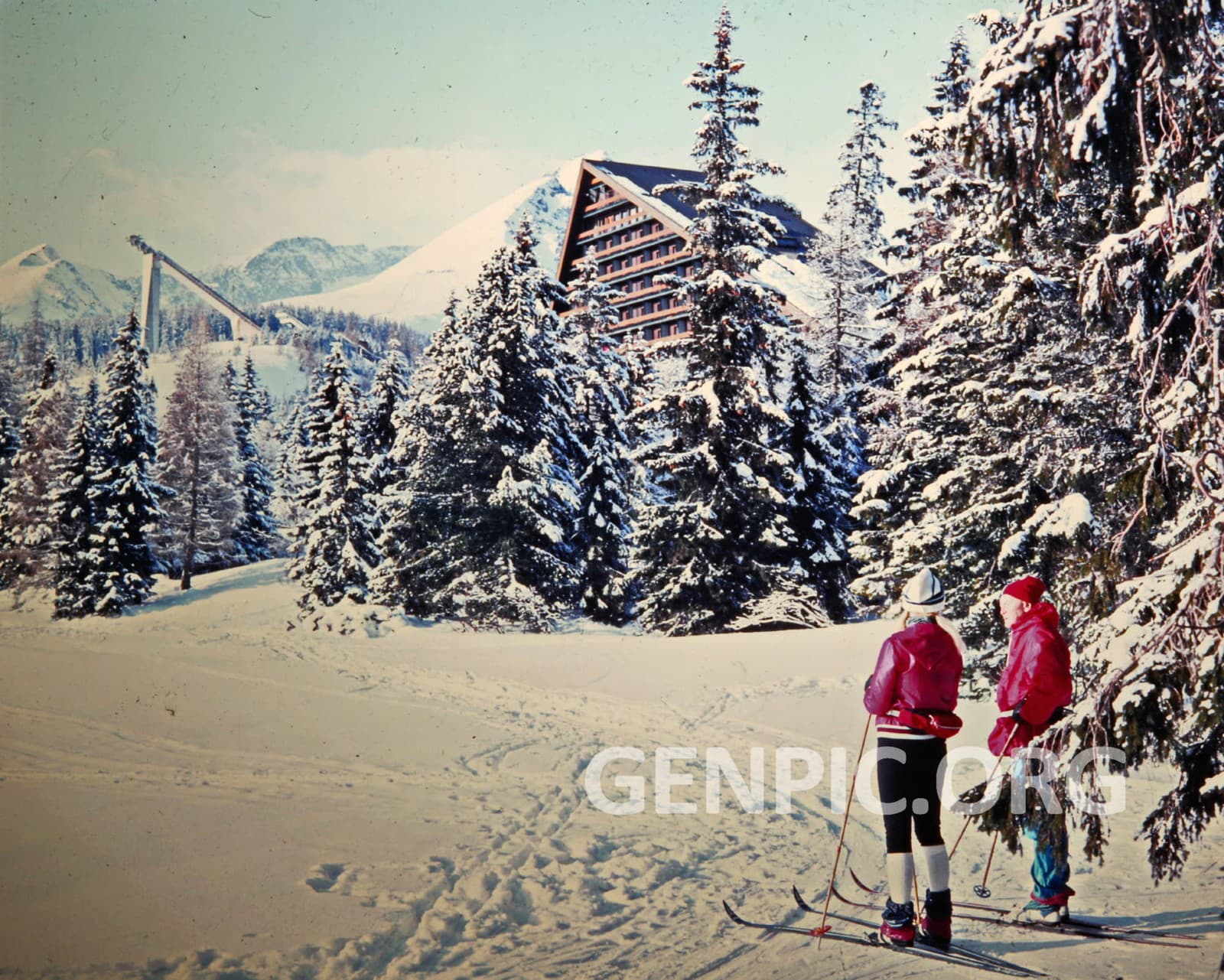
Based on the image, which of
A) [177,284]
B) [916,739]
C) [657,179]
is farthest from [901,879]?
[657,179]

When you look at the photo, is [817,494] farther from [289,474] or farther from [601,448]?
[289,474]

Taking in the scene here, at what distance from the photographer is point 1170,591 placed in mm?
5391

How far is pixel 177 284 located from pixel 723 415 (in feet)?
47.5

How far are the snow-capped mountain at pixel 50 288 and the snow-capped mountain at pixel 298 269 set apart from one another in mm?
1418

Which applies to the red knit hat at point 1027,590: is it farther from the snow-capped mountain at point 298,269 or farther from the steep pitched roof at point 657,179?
the steep pitched roof at point 657,179

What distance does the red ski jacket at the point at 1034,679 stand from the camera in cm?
541

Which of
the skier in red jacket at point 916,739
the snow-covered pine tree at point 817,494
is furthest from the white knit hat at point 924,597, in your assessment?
the snow-covered pine tree at point 817,494

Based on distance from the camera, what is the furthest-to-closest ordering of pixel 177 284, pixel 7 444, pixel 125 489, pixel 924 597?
pixel 125 489 → pixel 7 444 → pixel 177 284 → pixel 924 597

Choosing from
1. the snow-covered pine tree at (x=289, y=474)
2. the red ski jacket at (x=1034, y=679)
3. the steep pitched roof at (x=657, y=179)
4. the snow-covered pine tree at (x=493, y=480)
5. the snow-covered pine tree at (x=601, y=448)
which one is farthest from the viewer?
the snow-covered pine tree at (x=289, y=474)

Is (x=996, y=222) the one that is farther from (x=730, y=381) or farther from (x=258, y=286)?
(x=730, y=381)

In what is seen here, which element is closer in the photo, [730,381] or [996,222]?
[996,222]

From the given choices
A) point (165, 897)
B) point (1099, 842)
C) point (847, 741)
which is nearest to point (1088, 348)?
point (847, 741)

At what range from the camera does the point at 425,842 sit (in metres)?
6.89

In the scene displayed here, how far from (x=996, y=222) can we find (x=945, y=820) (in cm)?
584
